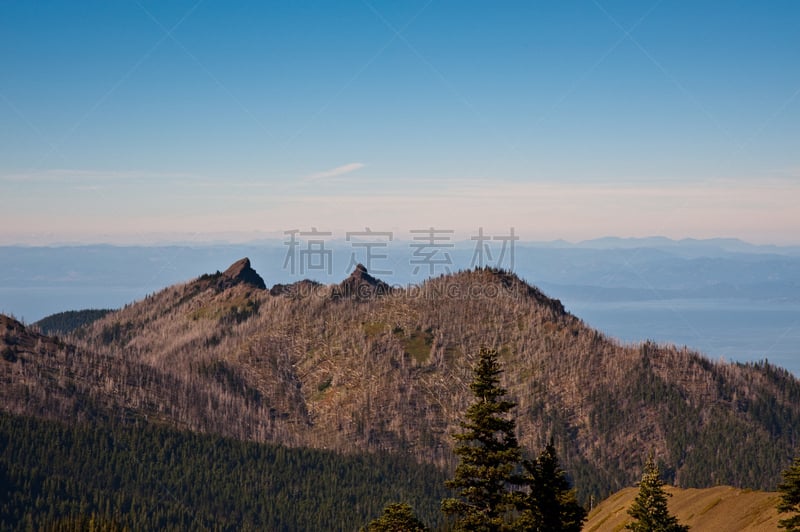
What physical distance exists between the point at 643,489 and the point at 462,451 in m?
40.2

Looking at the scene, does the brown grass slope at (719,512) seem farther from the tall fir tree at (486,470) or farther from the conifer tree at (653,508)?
the tall fir tree at (486,470)

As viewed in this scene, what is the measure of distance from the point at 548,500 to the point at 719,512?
1929 inches

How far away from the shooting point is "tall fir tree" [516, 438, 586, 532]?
82500 mm

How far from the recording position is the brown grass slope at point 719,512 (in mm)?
109500

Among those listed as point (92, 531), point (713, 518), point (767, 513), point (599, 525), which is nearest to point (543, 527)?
point (767, 513)

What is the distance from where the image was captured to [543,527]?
274 feet

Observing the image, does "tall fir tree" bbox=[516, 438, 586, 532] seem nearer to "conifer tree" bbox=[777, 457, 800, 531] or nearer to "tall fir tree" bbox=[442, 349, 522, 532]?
"tall fir tree" bbox=[442, 349, 522, 532]

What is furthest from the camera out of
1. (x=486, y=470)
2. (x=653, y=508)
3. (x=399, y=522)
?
(x=653, y=508)

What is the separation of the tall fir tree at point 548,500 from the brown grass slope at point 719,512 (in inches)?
1130

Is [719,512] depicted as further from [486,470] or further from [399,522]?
[486,470]

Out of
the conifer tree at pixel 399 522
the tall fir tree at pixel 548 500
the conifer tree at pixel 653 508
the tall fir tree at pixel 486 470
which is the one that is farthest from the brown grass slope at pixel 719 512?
the conifer tree at pixel 399 522

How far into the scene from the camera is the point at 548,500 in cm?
8444

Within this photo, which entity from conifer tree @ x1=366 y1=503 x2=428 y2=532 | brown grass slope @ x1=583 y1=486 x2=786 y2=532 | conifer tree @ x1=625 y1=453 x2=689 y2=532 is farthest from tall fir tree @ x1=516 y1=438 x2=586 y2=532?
brown grass slope @ x1=583 y1=486 x2=786 y2=532

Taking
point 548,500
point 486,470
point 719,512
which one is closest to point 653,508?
point 719,512
